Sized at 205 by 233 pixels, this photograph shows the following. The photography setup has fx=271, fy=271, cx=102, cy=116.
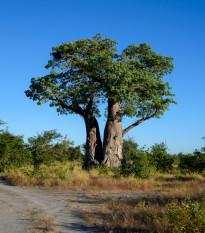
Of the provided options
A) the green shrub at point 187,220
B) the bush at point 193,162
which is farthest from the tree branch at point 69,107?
the green shrub at point 187,220

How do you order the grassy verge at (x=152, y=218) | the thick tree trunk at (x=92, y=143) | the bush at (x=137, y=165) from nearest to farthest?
the grassy verge at (x=152, y=218)
the bush at (x=137, y=165)
the thick tree trunk at (x=92, y=143)

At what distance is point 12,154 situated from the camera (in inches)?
736

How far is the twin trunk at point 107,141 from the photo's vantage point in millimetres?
19312

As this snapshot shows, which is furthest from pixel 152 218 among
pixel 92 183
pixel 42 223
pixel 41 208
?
pixel 92 183

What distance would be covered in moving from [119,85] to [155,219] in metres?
12.1

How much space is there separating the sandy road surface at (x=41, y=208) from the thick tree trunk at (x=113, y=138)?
876 centimetres

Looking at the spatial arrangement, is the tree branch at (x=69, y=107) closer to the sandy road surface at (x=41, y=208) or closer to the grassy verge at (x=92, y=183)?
the grassy verge at (x=92, y=183)

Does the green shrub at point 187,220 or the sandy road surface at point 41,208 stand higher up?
the green shrub at point 187,220

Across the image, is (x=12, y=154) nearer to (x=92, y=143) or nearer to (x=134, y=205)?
(x=92, y=143)

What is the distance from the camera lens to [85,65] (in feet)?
59.2

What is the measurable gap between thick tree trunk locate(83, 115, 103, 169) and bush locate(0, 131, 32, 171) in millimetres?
4213

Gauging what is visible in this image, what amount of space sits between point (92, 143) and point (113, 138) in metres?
1.75

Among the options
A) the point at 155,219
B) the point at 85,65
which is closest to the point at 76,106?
the point at 85,65

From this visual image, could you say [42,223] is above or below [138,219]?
below
